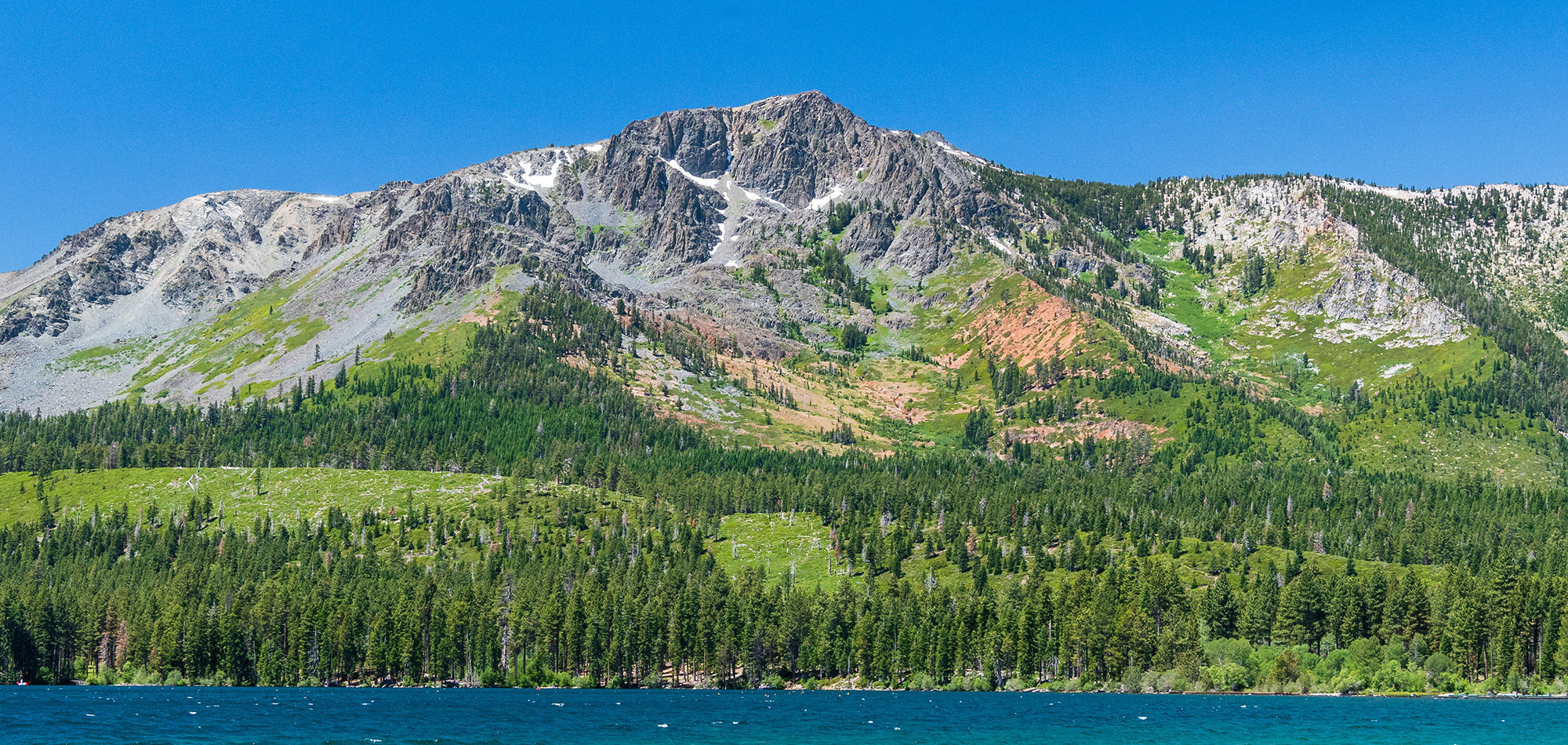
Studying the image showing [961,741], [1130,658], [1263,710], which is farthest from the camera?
[1130,658]

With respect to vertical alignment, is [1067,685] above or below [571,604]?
below

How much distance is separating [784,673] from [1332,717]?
7749cm

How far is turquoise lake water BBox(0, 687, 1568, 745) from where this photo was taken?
334 feet

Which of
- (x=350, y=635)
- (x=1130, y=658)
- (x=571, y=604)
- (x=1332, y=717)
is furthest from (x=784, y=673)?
(x=1332, y=717)

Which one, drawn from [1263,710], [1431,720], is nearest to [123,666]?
[1263,710]

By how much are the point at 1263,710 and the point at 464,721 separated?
267 feet

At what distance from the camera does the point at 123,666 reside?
175m

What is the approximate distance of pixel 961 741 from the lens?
101 metres

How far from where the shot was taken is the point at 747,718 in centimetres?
12081

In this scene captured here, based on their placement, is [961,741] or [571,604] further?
[571,604]

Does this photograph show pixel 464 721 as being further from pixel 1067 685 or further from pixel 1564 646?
pixel 1564 646

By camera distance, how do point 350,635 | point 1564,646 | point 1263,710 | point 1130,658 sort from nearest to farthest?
1. point 1263,710
2. point 1564,646
3. point 1130,658
4. point 350,635

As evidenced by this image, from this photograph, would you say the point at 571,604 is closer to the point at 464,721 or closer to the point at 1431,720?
the point at 464,721

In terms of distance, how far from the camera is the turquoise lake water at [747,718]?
4006 inches
